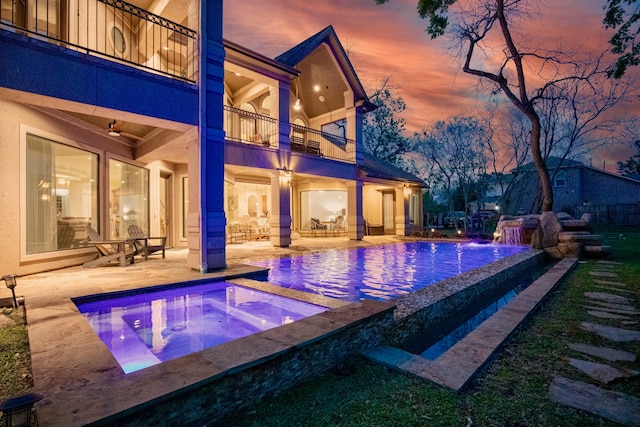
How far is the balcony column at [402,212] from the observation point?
62.9 feet

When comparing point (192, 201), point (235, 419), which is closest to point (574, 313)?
point (235, 419)

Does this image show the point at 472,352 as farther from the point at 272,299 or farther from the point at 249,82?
the point at 249,82

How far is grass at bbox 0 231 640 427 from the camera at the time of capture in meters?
2.07

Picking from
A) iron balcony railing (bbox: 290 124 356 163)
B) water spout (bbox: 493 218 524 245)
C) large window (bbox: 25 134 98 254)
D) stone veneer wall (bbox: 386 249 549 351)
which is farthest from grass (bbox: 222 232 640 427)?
iron balcony railing (bbox: 290 124 356 163)

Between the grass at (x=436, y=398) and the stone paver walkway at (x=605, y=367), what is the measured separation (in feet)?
0.23

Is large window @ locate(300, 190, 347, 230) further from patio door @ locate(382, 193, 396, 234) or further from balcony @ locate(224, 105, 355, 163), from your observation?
patio door @ locate(382, 193, 396, 234)

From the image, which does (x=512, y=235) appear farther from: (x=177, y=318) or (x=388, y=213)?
(x=177, y=318)

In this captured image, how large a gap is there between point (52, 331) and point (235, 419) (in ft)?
7.65

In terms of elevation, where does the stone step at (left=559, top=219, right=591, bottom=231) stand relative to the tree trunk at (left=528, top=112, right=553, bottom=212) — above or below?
below

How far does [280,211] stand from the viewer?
41.3 feet

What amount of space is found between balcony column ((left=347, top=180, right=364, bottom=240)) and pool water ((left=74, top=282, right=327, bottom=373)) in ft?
35.3

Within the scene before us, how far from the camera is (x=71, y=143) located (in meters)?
7.42

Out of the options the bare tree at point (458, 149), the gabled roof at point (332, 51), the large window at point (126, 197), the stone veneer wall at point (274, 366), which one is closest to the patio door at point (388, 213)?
the bare tree at point (458, 149)

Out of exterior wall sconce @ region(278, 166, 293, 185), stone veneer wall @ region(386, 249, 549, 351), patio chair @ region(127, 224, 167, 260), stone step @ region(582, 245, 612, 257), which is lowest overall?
stone veneer wall @ region(386, 249, 549, 351)
